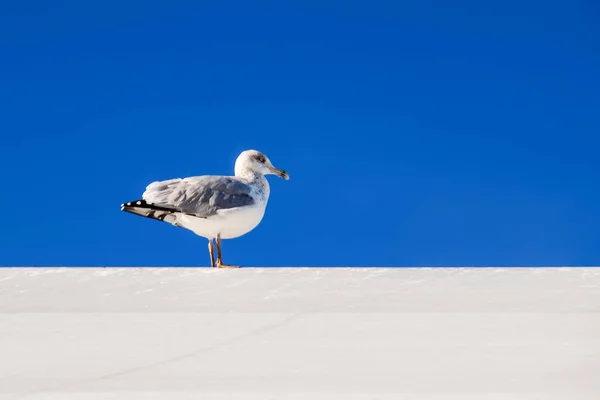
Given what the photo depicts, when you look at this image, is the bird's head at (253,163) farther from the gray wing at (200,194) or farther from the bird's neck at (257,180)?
the gray wing at (200,194)

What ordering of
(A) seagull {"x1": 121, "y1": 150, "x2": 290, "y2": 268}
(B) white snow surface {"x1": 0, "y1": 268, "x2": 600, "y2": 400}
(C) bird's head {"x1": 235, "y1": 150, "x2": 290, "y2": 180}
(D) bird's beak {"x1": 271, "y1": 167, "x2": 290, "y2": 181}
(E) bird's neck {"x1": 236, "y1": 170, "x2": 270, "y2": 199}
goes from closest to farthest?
1. (B) white snow surface {"x1": 0, "y1": 268, "x2": 600, "y2": 400}
2. (A) seagull {"x1": 121, "y1": 150, "x2": 290, "y2": 268}
3. (E) bird's neck {"x1": 236, "y1": 170, "x2": 270, "y2": 199}
4. (C) bird's head {"x1": 235, "y1": 150, "x2": 290, "y2": 180}
5. (D) bird's beak {"x1": 271, "y1": 167, "x2": 290, "y2": 181}

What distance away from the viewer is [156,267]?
337 cm

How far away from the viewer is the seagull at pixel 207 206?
16.3ft

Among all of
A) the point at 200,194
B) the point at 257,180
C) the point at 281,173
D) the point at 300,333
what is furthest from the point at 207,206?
the point at 300,333

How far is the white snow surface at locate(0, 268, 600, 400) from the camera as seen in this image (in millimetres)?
2061

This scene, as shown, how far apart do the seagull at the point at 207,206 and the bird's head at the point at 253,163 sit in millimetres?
331

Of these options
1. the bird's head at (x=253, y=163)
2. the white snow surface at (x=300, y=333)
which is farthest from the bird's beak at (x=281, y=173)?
the white snow surface at (x=300, y=333)

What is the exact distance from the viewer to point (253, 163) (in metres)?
5.54

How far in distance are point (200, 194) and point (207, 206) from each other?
0.30 ft

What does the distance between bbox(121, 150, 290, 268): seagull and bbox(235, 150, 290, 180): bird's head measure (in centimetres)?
33

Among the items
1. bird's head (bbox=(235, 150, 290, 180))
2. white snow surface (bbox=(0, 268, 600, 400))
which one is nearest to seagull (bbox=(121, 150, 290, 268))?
bird's head (bbox=(235, 150, 290, 180))

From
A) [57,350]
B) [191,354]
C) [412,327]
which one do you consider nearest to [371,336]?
[412,327]

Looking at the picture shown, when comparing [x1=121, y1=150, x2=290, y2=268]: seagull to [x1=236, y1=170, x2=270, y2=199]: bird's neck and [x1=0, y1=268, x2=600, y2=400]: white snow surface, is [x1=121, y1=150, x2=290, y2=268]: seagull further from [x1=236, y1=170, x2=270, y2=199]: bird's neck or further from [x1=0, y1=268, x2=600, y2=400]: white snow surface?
[x1=0, y1=268, x2=600, y2=400]: white snow surface

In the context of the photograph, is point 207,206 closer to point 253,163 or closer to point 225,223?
point 225,223
